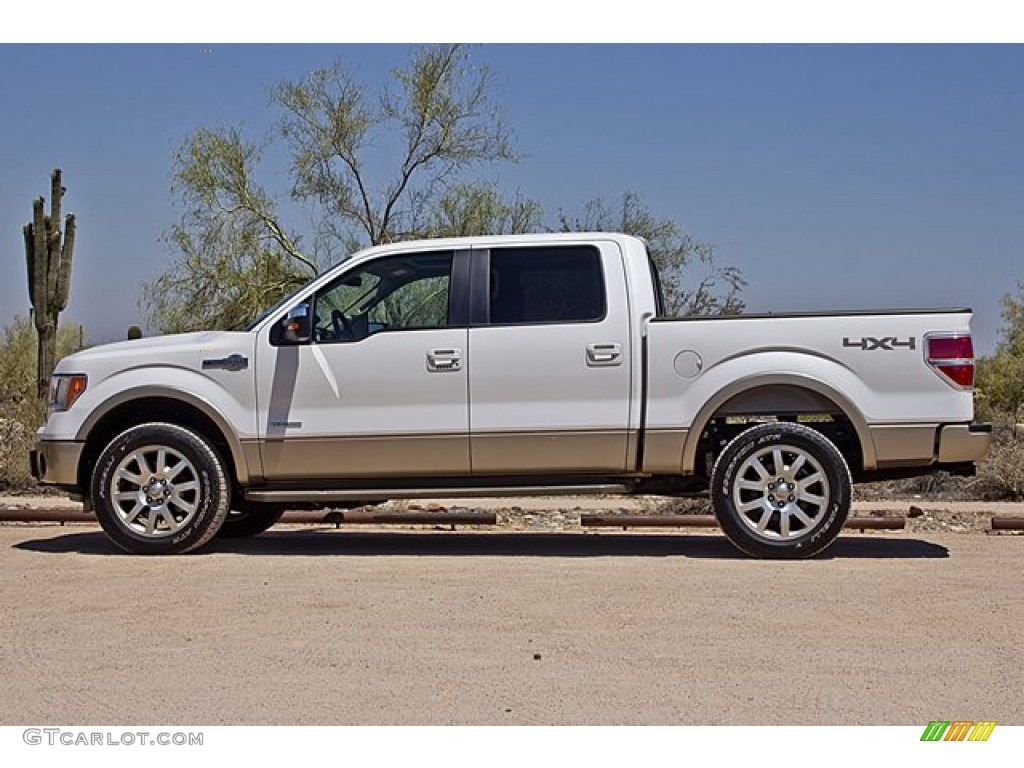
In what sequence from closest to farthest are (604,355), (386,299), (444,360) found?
(604,355)
(444,360)
(386,299)

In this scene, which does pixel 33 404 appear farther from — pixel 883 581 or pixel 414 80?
pixel 883 581

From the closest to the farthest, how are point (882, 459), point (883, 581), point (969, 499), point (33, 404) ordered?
point (883, 581) < point (882, 459) < point (969, 499) < point (33, 404)

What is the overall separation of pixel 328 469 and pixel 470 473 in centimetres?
95

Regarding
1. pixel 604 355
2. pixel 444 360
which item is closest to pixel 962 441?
pixel 604 355

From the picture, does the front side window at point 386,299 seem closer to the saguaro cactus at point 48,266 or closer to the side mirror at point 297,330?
the side mirror at point 297,330

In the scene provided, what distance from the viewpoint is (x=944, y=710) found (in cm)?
581

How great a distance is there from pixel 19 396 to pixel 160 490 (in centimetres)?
2605

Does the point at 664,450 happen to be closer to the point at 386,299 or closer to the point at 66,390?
the point at 386,299

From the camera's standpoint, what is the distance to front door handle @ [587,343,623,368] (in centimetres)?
984

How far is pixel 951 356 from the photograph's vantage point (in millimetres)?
9594

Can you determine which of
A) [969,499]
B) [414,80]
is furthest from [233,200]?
[969,499]
